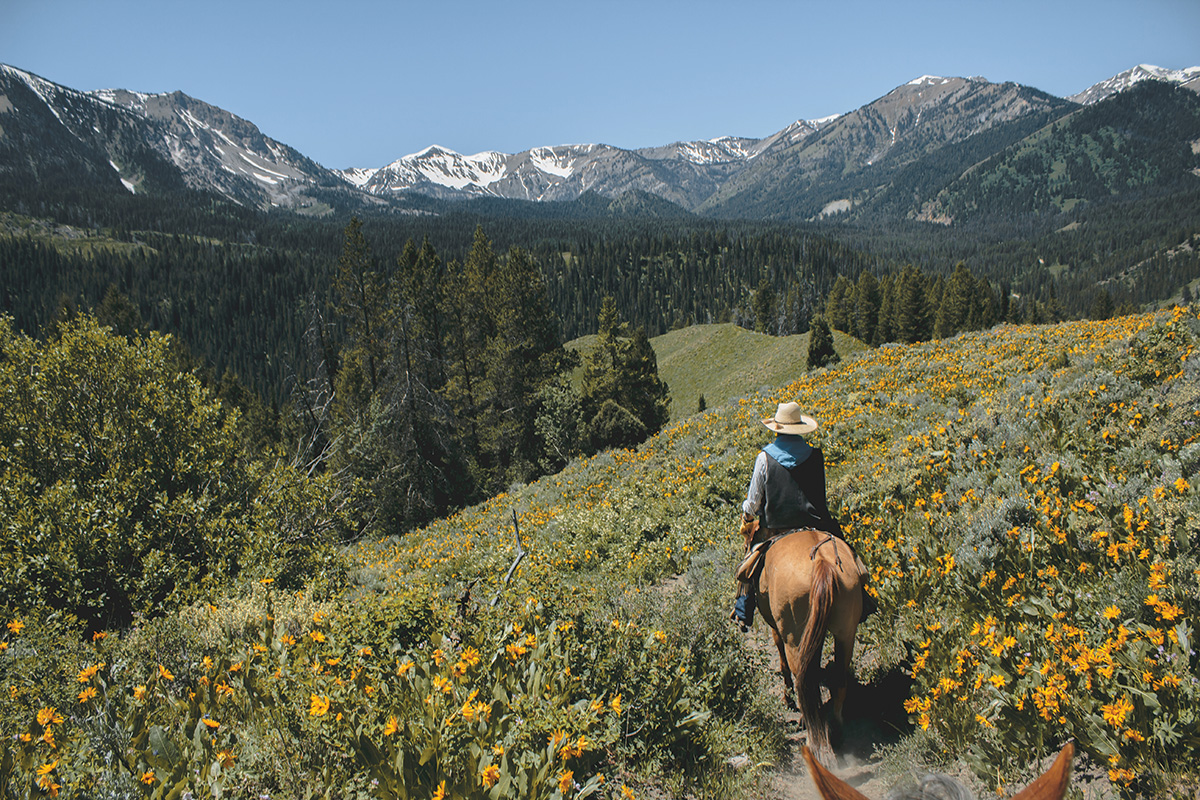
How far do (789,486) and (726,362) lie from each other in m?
53.6

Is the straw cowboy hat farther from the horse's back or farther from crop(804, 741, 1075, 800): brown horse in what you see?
crop(804, 741, 1075, 800): brown horse

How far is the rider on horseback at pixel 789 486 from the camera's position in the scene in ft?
20.0

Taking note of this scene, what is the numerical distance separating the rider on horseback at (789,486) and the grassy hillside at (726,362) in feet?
129

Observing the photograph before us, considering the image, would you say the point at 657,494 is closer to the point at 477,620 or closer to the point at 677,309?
the point at 477,620

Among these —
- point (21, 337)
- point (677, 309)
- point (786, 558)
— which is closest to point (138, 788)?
Answer: point (786, 558)

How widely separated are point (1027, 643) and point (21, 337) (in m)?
17.0

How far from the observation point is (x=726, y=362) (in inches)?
2296

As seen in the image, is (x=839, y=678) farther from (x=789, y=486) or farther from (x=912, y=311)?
(x=912, y=311)

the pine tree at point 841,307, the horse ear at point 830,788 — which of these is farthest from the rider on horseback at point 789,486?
the pine tree at point 841,307

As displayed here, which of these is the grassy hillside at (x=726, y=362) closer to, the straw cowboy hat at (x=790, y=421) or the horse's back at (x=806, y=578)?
the straw cowboy hat at (x=790, y=421)

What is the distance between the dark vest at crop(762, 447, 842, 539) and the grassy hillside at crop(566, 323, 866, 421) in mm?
39482

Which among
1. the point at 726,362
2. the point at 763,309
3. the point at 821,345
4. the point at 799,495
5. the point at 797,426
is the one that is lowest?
the point at 726,362

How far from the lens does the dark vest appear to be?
610 centimetres

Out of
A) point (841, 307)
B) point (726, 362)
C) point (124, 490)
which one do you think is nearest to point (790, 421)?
point (124, 490)
